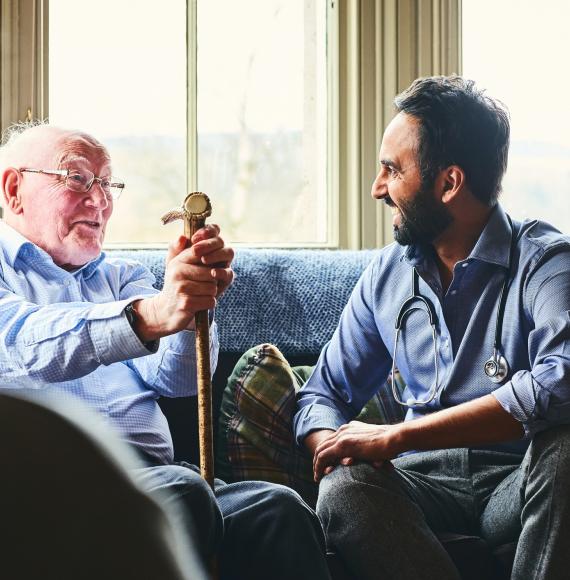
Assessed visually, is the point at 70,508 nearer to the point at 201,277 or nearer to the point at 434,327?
the point at 201,277

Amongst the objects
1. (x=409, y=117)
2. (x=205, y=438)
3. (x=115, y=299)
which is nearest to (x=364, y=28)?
(x=409, y=117)

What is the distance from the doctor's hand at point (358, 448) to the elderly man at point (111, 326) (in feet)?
0.51

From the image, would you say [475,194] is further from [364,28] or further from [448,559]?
[364,28]

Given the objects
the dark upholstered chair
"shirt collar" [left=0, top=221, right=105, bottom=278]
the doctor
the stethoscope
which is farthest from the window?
the dark upholstered chair

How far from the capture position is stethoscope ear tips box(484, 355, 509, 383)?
1861 mm

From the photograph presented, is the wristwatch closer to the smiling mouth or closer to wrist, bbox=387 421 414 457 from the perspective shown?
the smiling mouth

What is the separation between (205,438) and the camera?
65.4 inches

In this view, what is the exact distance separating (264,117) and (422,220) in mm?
1169

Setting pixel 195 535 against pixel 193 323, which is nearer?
pixel 195 535

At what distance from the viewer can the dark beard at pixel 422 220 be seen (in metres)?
2.04

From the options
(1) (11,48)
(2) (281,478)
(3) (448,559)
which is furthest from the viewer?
(1) (11,48)

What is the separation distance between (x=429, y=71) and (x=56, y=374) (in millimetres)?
1854

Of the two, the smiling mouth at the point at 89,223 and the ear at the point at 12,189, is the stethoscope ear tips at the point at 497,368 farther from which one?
the ear at the point at 12,189

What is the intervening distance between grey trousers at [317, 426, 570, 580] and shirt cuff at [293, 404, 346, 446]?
0.58 feet
